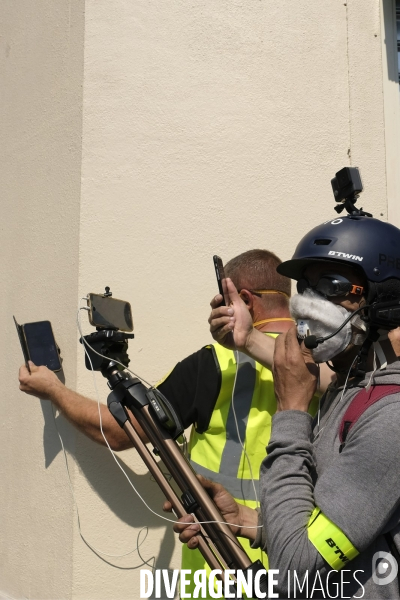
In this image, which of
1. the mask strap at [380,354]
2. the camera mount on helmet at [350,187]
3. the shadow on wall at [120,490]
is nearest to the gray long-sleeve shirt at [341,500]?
the mask strap at [380,354]

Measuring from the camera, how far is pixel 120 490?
131 inches

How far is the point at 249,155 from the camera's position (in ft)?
12.3

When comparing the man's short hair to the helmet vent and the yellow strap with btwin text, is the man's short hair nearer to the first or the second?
the helmet vent

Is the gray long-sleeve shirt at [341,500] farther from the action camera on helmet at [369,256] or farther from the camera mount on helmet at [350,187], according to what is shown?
the camera mount on helmet at [350,187]

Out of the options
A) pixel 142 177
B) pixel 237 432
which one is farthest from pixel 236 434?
pixel 142 177

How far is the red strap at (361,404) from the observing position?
6.28 ft

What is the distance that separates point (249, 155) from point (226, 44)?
59 centimetres

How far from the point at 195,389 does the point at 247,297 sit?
0.43m

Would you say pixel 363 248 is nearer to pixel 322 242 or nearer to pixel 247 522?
pixel 322 242

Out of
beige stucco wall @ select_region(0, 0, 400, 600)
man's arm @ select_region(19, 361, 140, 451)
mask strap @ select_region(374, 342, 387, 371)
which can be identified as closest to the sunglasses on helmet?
mask strap @ select_region(374, 342, 387, 371)

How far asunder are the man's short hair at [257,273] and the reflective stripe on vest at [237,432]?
321mm

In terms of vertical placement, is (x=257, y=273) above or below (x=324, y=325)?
above

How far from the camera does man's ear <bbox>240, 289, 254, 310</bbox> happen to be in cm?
293

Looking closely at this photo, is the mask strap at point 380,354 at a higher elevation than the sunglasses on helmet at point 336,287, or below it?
below
